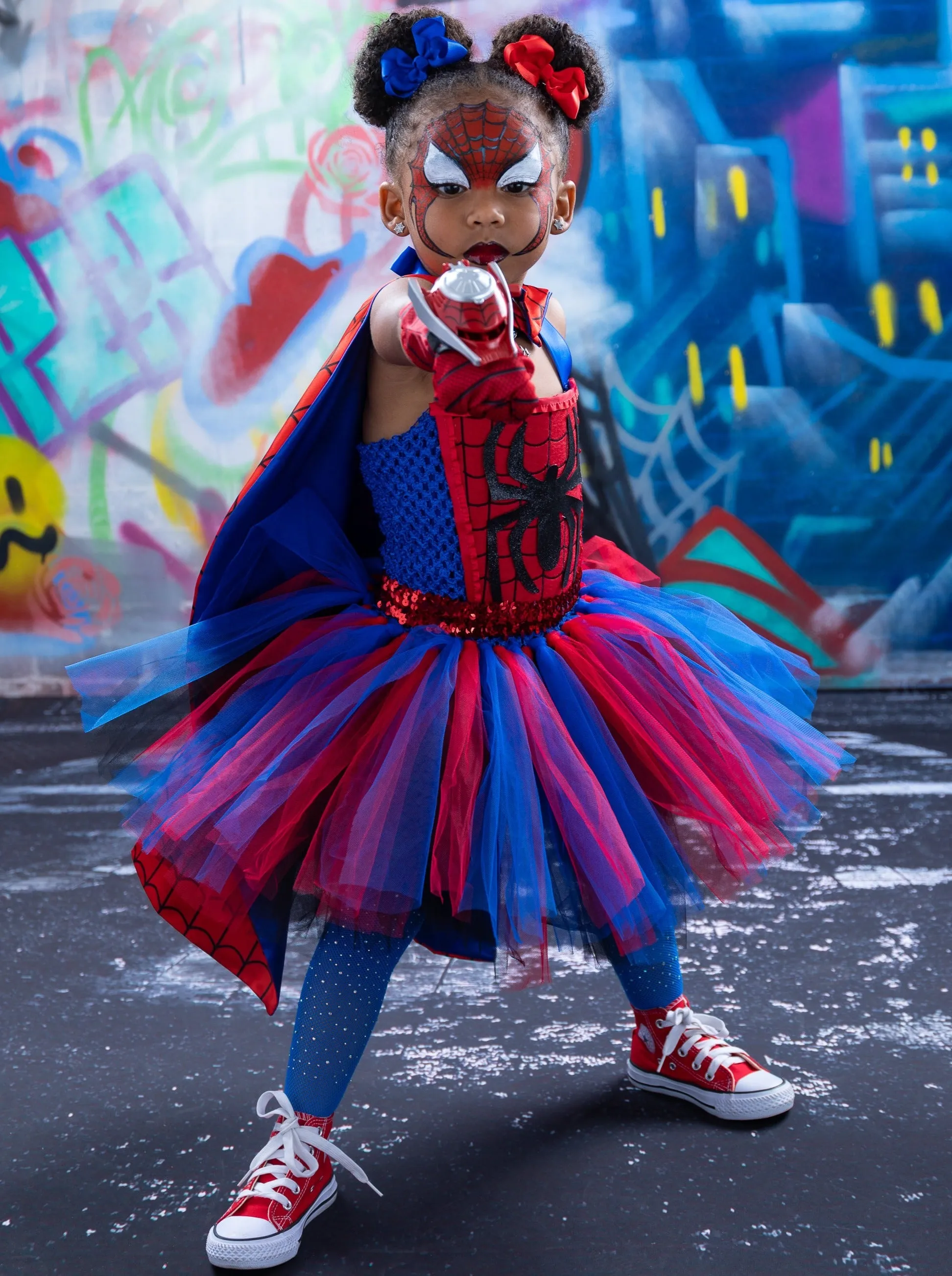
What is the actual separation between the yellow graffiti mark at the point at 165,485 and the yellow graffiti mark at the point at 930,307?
2114 millimetres

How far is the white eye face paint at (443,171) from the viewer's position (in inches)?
47.4

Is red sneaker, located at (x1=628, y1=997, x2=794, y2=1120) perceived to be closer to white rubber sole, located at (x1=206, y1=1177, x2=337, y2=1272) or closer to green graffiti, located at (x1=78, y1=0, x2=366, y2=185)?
white rubber sole, located at (x1=206, y1=1177, x2=337, y2=1272)

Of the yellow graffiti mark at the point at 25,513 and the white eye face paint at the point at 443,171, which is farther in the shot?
the yellow graffiti mark at the point at 25,513

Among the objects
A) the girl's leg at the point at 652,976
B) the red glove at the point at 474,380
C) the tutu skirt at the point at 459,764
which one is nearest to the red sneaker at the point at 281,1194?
the tutu skirt at the point at 459,764

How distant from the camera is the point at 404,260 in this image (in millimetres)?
1380

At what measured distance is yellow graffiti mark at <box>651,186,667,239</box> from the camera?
135 inches

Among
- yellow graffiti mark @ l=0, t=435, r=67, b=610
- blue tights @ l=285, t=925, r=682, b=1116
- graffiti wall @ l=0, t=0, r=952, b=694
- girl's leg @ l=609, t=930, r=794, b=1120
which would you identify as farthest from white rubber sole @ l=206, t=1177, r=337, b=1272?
yellow graffiti mark @ l=0, t=435, r=67, b=610

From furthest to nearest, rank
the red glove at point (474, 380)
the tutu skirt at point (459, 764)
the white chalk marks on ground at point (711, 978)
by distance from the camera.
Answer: the white chalk marks on ground at point (711, 978) < the tutu skirt at point (459, 764) < the red glove at point (474, 380)

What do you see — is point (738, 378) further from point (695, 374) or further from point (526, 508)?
point (526, 508)

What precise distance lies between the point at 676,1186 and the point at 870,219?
9.34 feet

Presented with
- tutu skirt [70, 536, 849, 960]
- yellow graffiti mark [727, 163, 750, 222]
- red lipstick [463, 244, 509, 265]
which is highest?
yellow graffiti mark [727, 163, 750, 222]

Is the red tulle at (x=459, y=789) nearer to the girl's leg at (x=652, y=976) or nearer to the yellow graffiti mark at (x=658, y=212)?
the girl's leg at (x=652, y=976)

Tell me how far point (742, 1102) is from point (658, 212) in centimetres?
266

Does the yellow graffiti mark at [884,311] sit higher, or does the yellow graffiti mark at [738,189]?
the yellow graffiti mark at [738,189]
